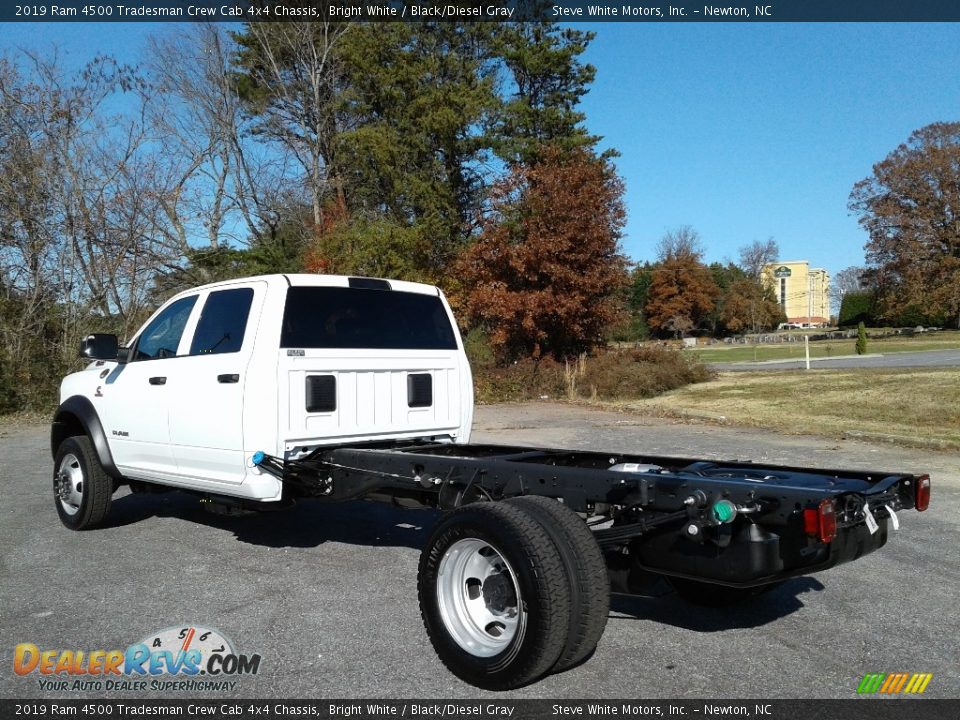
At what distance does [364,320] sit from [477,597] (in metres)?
2.88

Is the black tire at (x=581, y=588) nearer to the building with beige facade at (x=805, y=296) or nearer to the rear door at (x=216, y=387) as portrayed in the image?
the rear door at (x=216, y=387)

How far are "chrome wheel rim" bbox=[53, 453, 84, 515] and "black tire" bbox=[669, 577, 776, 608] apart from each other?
5330 mm

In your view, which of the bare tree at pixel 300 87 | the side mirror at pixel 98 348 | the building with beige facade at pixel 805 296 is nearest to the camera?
the side mirror at pixel 98 348

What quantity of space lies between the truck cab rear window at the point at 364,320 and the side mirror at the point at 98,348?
1.95 metres

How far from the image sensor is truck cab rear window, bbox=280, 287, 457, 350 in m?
6.09

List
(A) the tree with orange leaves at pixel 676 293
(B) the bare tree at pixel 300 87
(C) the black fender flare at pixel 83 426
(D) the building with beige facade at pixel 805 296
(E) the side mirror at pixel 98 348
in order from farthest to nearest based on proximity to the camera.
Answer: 1. (D) the building with beige facade at pixel 805 296
2. (A) the tree with orange leaves at pixel 676 293
3. (B) the bare tree at pixel 300 87
4. (C) the black fender flare at pixel 83 426
5. (E) the side mirror at pixel 98 348

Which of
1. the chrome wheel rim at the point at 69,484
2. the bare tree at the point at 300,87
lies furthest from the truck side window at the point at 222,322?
the bare tree at the point at 300,87

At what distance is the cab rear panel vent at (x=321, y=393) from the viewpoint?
5883 millimetres

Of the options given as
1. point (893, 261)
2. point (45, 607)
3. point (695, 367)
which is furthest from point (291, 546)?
point (893, 261)

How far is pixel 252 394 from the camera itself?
5738 mm

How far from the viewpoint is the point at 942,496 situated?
8781mm

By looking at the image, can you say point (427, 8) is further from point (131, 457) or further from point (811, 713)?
point (811, 713)

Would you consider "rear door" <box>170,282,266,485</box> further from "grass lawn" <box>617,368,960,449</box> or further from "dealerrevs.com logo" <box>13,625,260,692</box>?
"grass lawn" <box>617,368,960,449</box>

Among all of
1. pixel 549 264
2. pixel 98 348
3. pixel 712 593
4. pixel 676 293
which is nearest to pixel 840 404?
pixel 549 264
